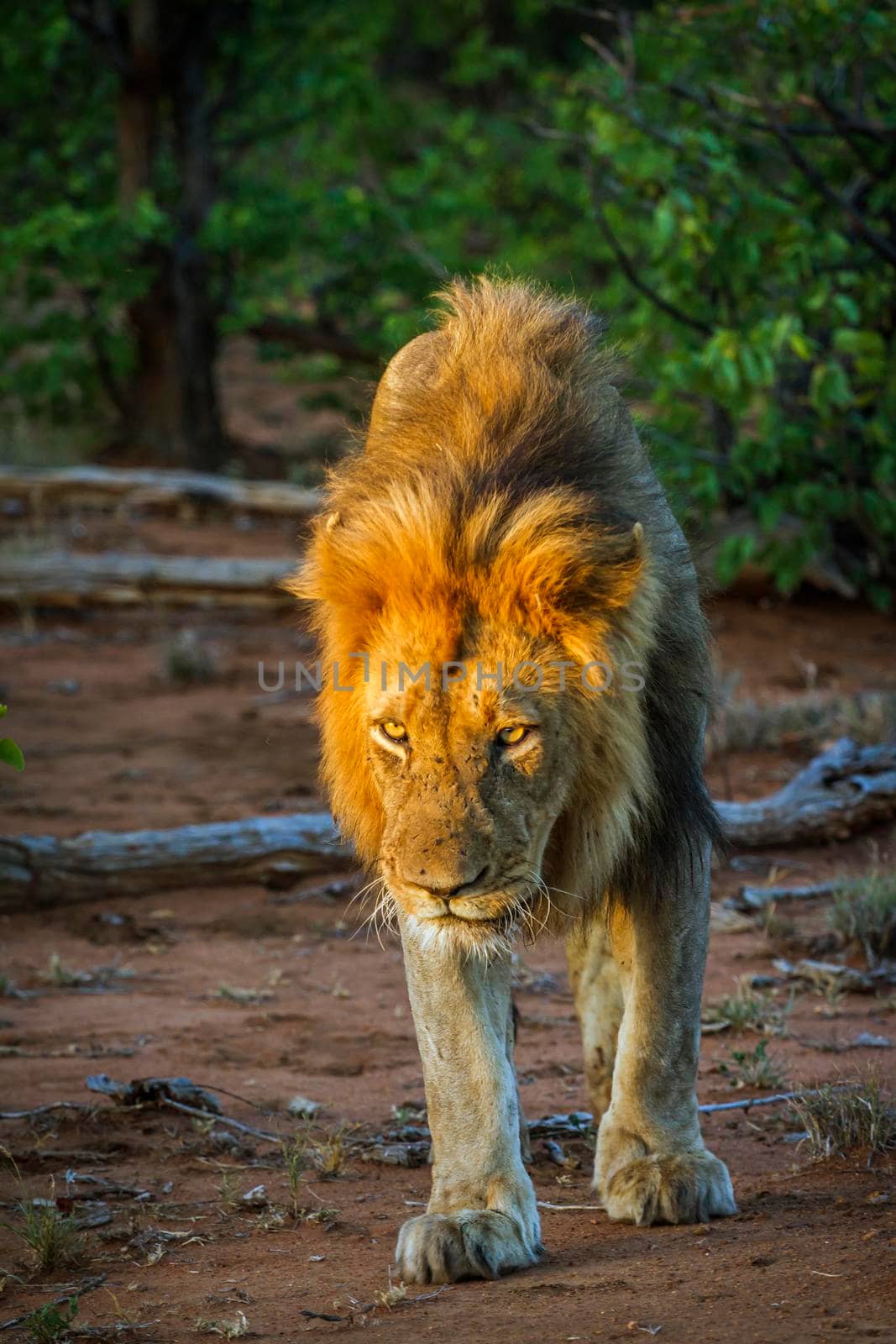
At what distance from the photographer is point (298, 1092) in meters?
4.31

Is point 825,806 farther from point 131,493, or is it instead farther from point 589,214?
point 589,214

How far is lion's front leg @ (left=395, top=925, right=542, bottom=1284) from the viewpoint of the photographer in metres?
3.02

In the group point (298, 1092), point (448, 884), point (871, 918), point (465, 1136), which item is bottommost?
point (298, 1092)

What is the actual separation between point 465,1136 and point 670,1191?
46 cm

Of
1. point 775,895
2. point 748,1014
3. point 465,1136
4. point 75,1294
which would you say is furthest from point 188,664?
point 75,1294

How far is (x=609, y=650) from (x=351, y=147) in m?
12.7

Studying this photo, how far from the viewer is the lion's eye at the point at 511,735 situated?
298cm

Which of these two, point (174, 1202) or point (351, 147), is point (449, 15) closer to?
point (351, 147)

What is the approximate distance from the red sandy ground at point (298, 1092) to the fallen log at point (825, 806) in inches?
3.9

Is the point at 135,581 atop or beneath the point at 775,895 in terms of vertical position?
atop

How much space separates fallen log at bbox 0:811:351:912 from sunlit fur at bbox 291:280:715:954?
2.45 m

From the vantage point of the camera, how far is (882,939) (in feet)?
17.4

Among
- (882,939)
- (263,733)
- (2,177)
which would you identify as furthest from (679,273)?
(2,177)

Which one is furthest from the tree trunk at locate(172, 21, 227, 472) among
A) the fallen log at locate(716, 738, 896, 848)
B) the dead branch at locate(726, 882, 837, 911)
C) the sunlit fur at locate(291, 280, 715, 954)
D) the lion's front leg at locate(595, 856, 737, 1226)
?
the lion's front leg at locate(595, 856, 737, 1226)
